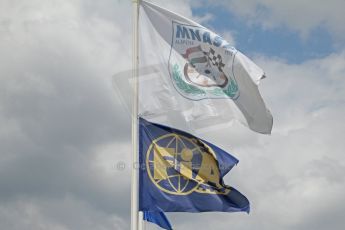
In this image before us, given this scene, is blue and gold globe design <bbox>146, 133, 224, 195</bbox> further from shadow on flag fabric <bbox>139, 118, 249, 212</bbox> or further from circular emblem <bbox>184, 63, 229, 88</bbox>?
circular emblem <bbox>184, 63, 229, 88</bbox>

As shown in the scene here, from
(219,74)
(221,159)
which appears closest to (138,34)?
(219,74)

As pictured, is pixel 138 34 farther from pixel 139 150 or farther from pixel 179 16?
pixel 139 150

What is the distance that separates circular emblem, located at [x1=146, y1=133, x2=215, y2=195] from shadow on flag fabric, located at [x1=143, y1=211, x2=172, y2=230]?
3.47 ft

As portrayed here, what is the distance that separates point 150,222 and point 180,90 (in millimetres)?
→ 5214

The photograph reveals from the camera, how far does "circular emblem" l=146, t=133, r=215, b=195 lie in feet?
86.7

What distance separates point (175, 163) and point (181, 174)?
49 centimetres

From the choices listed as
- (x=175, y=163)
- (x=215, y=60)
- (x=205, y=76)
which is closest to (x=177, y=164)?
(x=175, y=163)

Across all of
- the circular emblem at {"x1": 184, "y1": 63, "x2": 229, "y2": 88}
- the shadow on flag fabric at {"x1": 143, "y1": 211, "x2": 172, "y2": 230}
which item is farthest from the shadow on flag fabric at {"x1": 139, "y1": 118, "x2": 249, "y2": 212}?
the circular emblem at {"x1": 184, "y1": 63, "x2": 229, "y2": 88}

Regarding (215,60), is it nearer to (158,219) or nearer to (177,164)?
(177,164)

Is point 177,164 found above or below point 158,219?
above

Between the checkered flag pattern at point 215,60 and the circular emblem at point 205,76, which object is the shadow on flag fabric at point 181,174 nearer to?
the circular emblem at point 205,76

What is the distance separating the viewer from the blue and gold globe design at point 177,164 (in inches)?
1042

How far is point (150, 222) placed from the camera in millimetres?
26656

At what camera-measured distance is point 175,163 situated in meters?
27.0
